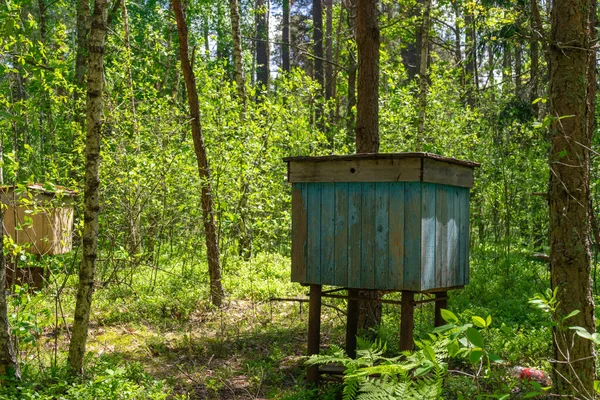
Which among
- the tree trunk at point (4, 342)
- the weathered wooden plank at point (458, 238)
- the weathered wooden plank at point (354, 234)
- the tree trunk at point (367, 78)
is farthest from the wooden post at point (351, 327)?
the tree trunk at point (4, 342)

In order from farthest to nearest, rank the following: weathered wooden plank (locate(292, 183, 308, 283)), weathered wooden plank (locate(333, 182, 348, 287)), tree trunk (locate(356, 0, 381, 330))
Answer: tree trunk (locate(356, 0, 381, 330))
weathered wooden plank (locate(292, 183, 308, 283))
weathered wooden plank (locate(333, 182, 348, 287))

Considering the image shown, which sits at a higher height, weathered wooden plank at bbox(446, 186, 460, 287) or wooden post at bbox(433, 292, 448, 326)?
weathered wooden plank at bbox(446, 186, 460, 287)

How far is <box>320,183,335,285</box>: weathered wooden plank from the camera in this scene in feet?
20.5

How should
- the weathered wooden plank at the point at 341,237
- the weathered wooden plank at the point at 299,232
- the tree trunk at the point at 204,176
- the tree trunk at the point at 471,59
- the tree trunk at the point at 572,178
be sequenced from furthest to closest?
the tree trunk at the point at 204,176
the tree trunk at the point at 471,59
the weathered wooden plank at the point at 299,232
the weathered wooden plank at the point at 341,237
the tree trunk at the point at 572,178

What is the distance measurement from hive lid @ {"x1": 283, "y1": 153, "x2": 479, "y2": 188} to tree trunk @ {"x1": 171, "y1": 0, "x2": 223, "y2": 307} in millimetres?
3397

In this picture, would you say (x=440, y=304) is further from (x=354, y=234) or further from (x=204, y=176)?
(x=204, y=176)

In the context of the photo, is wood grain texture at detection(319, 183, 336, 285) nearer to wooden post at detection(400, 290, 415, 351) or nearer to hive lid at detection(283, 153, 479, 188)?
hive lid at detection(283, 153, 479, 188)

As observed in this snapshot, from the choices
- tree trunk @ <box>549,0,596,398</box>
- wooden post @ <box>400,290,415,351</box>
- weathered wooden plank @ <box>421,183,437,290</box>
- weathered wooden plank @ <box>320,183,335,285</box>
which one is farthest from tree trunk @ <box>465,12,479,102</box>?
tree trunk @ <box>549,0,596,398</box>

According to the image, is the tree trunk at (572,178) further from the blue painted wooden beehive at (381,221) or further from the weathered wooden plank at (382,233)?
the weathered wooden plank at (382,233)

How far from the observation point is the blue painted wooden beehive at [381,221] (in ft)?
19.0

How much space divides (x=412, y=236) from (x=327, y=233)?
0.89m

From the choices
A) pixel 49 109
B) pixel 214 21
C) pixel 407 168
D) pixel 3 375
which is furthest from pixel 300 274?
pixel 214 21

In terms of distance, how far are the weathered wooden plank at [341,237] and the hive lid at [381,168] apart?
15cm

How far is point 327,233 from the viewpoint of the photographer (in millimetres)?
6281
